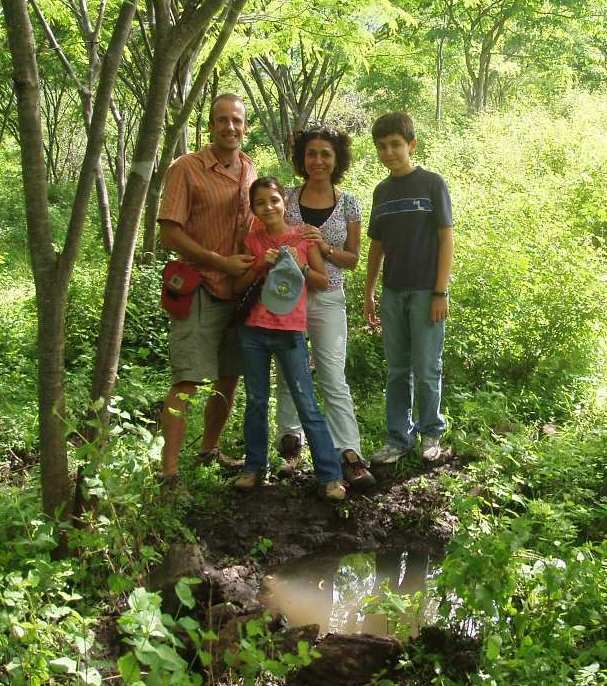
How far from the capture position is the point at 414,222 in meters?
4.40

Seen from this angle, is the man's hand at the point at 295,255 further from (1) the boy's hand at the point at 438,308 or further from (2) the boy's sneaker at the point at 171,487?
(2) the boy's sneaker at the point at 171,487

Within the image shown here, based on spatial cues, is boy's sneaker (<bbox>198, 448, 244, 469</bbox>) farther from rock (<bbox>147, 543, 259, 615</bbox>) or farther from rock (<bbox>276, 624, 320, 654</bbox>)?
rock (<bbox>276, 624, 320, 654</bbox>)

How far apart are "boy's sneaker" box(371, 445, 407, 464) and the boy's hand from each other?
2.95 feet

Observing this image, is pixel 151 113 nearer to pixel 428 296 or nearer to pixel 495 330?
pixel 428 296

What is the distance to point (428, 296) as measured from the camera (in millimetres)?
4453

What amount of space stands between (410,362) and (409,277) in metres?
0.59

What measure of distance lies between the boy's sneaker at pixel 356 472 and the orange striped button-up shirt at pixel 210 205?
121cm

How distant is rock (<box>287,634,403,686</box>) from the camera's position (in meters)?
2.82

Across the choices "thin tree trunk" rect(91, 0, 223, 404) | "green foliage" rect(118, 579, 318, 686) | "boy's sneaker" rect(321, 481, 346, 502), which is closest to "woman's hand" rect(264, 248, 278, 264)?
"thin tree trunk" rect(91, 0, 223, 404)

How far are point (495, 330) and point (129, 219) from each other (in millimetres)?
3519

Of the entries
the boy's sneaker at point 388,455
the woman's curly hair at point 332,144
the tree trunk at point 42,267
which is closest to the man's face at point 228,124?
the woman's curly hair at point 332,144

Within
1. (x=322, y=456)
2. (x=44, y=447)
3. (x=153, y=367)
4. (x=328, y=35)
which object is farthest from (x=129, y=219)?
(x=328, y=35)

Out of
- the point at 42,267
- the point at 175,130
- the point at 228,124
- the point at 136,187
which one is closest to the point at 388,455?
the point at 228,124

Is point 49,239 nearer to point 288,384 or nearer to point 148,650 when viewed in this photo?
point 288,384
